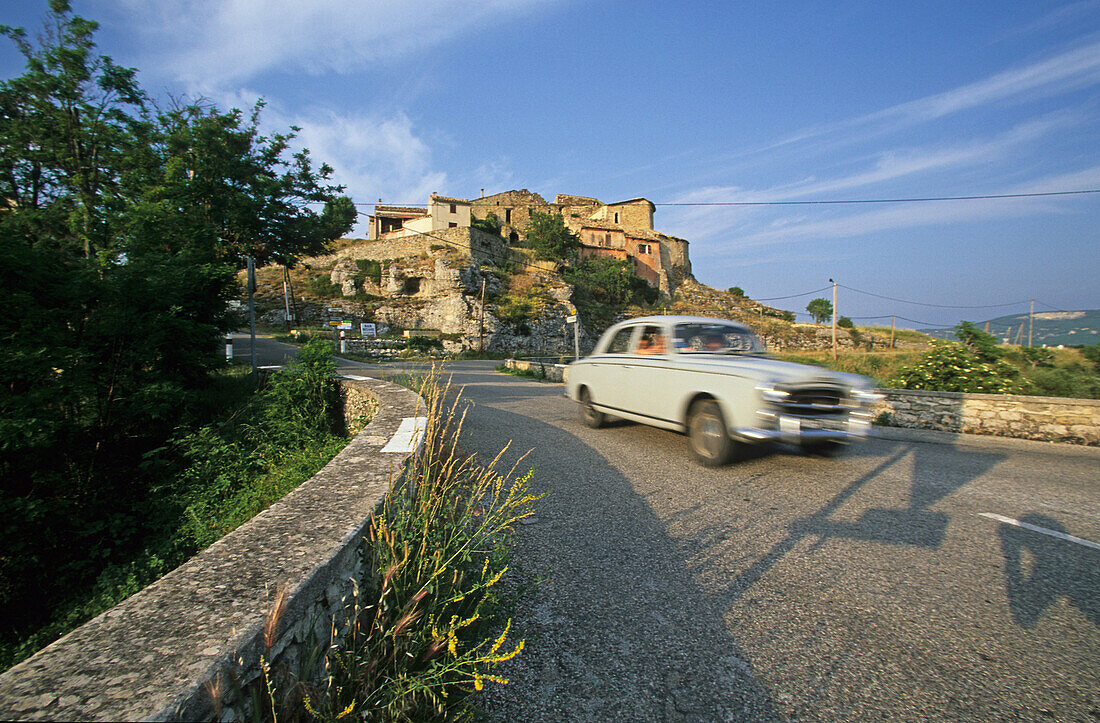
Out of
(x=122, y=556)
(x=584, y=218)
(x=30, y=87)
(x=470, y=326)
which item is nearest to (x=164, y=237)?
(x=122, y=556)

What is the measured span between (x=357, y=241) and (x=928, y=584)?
54.9m

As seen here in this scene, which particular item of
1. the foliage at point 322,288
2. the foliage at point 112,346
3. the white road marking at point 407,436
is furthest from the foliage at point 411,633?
the foliage at point 322,288

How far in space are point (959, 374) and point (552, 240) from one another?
47042 millimetres

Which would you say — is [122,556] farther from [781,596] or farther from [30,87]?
[30,87]

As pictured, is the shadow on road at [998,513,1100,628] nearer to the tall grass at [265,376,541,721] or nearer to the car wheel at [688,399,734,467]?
the car wheel at [688,399,734,467]

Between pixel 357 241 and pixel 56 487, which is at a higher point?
pixel 357 241

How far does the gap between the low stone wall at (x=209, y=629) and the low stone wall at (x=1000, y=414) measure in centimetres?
948

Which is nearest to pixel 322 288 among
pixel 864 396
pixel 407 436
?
pixel 407 436

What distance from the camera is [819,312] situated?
6366 centimetres

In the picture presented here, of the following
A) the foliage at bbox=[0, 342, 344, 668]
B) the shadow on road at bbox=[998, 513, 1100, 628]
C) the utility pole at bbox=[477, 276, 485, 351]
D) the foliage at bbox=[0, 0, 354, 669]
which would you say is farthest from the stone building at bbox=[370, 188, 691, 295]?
the shadow on road at bbox=[998, 513, 1100, 628]

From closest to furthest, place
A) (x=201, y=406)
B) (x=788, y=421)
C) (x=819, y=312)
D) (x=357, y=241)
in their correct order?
(x=788, y=421), (x=201, y=406), (x=357, y=241), (x=819, y=312)

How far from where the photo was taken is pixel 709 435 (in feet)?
17.1

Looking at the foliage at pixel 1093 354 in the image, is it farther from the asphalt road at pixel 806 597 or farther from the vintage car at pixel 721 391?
the vintage car at pixel 721 391

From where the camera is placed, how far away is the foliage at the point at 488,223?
168 ft
